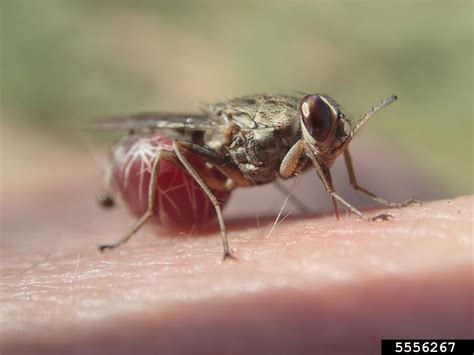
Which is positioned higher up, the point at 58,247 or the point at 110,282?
the point at 110,282

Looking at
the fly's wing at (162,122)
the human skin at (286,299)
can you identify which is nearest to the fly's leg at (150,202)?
the fly's wing at (162,122)

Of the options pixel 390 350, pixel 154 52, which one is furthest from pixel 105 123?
pixel 154 52

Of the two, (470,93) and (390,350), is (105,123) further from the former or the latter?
(470,93)

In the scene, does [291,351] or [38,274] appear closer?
[291,351]

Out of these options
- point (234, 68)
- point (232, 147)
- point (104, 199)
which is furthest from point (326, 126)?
point (234, 68)

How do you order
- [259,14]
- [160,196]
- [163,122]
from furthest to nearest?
[259,14], [163,122], [160,196]

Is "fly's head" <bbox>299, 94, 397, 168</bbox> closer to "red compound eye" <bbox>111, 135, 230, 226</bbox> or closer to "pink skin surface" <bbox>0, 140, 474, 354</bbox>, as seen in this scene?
"pink skin surface" <bbox>0, 140, 474, 354</bbox>

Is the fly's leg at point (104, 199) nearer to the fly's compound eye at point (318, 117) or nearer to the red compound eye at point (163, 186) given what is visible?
the red compound eye at point (163, 186)
